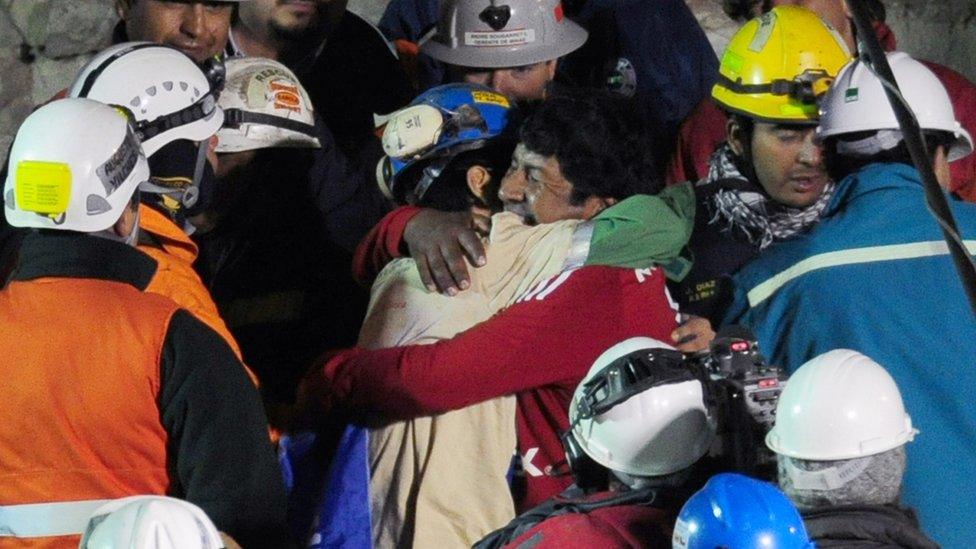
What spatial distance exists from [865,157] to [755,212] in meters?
0.42

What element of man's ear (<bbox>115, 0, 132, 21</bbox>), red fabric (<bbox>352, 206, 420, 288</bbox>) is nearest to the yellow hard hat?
red fabric (<bbox>352, 206, 420, 288</bbox>)

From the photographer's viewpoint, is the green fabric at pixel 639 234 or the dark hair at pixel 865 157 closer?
the green fabric at pixel 639 234

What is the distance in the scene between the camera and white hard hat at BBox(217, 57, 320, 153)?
496 centimetres

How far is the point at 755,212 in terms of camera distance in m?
4.62

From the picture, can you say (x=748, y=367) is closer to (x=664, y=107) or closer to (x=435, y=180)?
(x=435, y=180)

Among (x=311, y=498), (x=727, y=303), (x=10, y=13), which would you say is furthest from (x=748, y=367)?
(x=10, y=13)

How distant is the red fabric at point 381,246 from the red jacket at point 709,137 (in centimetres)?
106

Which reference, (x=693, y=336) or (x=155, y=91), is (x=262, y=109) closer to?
(x=155, y=91)

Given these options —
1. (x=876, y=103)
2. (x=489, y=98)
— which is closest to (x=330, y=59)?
(x=489, y=98)

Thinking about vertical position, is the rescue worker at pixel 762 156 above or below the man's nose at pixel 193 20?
above

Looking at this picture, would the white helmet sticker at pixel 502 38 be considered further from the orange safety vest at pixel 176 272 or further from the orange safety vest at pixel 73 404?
the orange safety vest at pixel 73 404

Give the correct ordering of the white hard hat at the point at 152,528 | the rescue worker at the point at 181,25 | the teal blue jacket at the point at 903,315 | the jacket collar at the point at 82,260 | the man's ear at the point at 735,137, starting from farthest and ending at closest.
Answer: the rescue worker at the point at 181,25 < the man's ear at the point at 735,137 < the teal blue jacket at the point at 903,315 < the jacket collar at the point at 82,260 < the white hard hat at the point at 152,528

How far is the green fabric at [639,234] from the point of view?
4.08 m

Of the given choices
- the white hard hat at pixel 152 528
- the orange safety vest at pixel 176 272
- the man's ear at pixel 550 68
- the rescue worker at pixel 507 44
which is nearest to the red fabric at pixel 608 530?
the white hard hat at pixel 152 528
